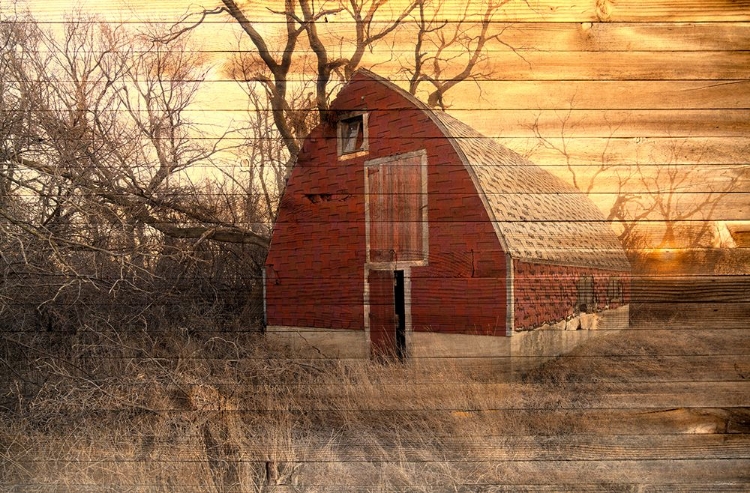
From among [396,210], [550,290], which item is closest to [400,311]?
[396,210]

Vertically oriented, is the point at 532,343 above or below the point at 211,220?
below

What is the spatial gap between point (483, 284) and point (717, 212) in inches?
47.1

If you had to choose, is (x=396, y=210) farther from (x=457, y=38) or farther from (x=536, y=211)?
(x=457, y=38)

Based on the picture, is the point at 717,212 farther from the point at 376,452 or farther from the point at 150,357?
the point at 150,357

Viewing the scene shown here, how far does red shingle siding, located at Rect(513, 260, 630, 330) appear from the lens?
2482 millimetres

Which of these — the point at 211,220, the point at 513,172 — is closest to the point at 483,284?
the point at 513,172

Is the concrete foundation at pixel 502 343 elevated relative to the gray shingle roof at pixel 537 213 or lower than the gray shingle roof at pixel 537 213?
A: lower

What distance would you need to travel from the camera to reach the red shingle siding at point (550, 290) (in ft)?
8.14

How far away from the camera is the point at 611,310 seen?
8.25ft

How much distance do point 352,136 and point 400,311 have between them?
94 centimetres

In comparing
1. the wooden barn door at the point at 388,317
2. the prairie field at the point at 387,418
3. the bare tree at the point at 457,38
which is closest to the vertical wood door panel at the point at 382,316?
the wooden barn door at the point at 388,317
